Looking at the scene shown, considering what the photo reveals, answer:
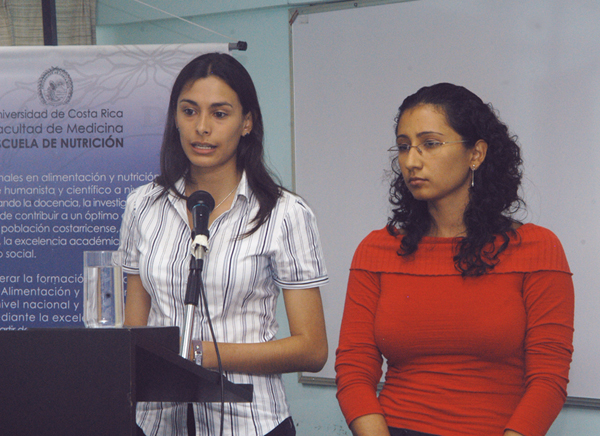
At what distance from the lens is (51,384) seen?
0.93 metres

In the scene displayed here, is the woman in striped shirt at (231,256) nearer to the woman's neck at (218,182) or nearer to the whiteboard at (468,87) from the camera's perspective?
the woman's neck at (218,182)

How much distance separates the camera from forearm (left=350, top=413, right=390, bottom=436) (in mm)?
1519

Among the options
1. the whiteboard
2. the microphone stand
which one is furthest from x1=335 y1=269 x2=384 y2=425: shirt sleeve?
the whiteboard

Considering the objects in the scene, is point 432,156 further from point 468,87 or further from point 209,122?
point 468,87

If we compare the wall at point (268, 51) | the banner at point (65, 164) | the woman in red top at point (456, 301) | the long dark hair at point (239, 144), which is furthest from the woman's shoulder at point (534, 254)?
the wall at point (268, 51)

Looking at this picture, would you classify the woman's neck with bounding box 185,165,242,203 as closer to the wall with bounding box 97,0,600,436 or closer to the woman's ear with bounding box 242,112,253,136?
the woman's ear with bounding box 242,112,253,136

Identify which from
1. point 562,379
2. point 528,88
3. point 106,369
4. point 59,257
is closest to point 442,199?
point 562,379

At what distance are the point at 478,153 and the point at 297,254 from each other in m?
0.57

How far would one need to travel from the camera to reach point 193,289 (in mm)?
1131

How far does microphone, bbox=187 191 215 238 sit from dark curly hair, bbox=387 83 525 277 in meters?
0.62

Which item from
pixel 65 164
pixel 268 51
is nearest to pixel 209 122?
pixel 65 164

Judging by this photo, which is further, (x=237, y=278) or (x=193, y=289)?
(x=237, y=278)

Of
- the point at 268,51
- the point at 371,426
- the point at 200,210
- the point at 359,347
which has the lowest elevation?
the point at 371,426

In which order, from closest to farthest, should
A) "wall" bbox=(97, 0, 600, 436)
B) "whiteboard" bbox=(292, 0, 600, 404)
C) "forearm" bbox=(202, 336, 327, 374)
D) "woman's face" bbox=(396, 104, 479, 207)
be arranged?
"forearm" bbox=(202, 336, 327, 374), "woman's face" bbox=(396, 104, 479, 207), "whiteboard" bbox=(292, 0, 600, 404), "wall" bbox=(97, 0, 600, 436)
